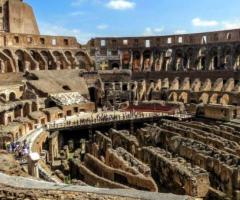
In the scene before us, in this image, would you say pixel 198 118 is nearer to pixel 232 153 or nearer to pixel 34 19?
pixel 232 153

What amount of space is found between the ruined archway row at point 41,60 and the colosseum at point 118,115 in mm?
158

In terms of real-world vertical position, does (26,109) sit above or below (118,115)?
above

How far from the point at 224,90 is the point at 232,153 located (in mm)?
22444

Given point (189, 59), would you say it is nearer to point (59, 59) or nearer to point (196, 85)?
point (196, 85)

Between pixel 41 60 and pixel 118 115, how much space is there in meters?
18.5

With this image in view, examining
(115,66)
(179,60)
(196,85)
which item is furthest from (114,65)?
(196,85)

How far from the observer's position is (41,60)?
2237 inches

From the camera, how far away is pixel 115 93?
52469 millimetres

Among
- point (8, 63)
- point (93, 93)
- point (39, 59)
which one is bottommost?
point (93, 93)

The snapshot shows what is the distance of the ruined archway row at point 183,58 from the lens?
56.3 meters

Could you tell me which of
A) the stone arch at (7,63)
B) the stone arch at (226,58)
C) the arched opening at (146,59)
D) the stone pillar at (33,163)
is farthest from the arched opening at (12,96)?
the stone arch at (226,58)

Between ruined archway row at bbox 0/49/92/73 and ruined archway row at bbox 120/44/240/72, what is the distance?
22.0 feet

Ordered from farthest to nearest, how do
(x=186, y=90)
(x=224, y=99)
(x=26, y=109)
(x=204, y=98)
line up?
(x=186, y=90)
(x=204, y=98)
(x=224, y=99)
(x=26, y=109)

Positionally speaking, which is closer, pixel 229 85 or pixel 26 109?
pixel 26 109
